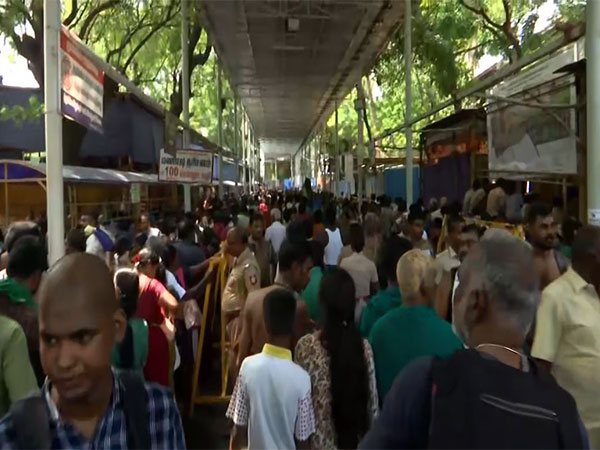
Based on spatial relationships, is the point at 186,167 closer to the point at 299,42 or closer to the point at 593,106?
the point at 593,106

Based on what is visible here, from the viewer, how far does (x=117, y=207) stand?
21.3m

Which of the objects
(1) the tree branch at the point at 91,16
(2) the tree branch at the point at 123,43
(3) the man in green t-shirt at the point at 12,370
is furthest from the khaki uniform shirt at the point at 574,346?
(2) the tree branch at the point at 123,43

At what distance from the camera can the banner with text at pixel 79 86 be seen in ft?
15.5

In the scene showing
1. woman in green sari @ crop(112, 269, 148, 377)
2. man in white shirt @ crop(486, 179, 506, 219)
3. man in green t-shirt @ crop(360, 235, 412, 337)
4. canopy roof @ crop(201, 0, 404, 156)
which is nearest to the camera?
woman in green sari @ crop(112, 269, 148, 377)

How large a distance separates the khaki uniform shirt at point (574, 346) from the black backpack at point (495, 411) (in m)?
1.81

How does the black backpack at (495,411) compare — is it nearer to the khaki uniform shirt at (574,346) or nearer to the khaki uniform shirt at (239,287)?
the khaki uniform shirt at (574,346)

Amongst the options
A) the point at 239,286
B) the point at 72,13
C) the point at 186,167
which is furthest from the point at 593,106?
the point at 72,13

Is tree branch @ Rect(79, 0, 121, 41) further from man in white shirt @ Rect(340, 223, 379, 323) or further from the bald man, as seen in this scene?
the bald man

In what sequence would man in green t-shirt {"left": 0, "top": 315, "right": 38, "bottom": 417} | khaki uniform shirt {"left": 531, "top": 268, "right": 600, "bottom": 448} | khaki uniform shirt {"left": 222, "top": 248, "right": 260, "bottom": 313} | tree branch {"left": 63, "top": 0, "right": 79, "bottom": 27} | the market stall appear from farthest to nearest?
tree branch {"left": 63, "top": 0, "right": 79, "bottom": 27}
the market stall
khaki uniform shirt {"left": 222, "top": 248, "right": 260, "bottom": 313}
khaki uniform shirt {"left": 531, "top": 268, "right": 600, "bottom": 448}
man in green t-shirt {"left": 0, "top": 315, "right": 38, "bottom": 417}

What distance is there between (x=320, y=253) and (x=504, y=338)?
6.02 meters

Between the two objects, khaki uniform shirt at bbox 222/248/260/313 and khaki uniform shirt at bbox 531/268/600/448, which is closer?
khaki uniform shirt at bbox 531/268/600/448

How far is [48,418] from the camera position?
6.80ft

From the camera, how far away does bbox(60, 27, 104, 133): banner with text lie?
4.73 m

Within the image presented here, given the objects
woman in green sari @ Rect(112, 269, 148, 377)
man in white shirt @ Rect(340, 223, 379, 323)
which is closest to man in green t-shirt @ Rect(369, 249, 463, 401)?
woman in green sari @ Rect(112, 269, 148, 377)
